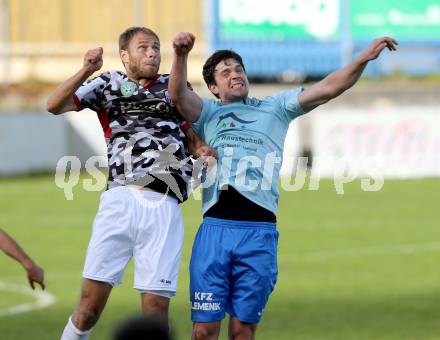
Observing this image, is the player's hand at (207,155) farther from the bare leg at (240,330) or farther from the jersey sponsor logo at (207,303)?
the bare leg at (240,330)

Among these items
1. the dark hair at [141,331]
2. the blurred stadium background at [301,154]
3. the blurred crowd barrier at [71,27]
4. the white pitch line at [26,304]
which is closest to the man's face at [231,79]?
the blurred stadium background at [301,154]

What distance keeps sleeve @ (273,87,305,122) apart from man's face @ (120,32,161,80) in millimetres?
815

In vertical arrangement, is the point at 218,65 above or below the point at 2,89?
above

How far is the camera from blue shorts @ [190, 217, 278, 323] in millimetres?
7941

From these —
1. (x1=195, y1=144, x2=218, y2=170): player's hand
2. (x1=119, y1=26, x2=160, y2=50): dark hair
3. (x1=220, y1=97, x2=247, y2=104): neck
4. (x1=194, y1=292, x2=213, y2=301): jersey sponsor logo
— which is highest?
(x1=119, y1=26, x2=160, y2=50): dark hair

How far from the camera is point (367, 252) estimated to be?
17.5 meters

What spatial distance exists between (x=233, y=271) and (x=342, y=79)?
1367 millimetres

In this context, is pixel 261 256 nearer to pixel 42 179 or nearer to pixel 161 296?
pixel 161 296

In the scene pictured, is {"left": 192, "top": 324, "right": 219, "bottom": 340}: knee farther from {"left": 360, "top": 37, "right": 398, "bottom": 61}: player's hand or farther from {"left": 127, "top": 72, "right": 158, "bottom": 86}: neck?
{"left": 360, "top": 37, "right": 398, "bottom": 61}: player's hand

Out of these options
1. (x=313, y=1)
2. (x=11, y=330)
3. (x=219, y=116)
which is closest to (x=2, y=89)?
(x=313, y=1)

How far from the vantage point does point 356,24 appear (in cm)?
3597

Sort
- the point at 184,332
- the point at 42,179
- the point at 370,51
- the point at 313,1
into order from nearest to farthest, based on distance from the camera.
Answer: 1. the point at 370,51
2. the point at 184,332
3. the point at 42,179
4. the point at 313,1

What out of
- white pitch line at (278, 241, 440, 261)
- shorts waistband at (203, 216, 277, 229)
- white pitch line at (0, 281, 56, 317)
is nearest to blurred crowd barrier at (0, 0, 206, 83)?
white pitch line at (278, 241, 440, 261)

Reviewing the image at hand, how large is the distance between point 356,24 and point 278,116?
28160 millimetres
